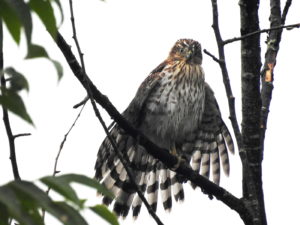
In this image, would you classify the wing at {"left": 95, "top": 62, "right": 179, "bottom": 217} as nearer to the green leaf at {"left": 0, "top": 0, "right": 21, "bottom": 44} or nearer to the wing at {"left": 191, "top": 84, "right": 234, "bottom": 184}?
the wing at {"left": 191, "top": 84, "right": 234, "bottom": 184}

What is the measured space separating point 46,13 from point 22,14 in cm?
12

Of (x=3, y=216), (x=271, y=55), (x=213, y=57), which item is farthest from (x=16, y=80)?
(x=271, y=55)

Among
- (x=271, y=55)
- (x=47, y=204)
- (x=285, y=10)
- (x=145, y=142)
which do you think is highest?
(x=285, y=10)

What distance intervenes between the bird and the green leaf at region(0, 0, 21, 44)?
483cm

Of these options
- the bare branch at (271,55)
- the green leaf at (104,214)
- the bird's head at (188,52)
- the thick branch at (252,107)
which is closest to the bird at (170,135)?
the bird's head at (188,52)

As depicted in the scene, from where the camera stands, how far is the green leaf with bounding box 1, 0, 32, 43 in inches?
47.3

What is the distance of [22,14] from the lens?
121 cm

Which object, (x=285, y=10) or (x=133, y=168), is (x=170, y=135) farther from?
(x=285, y=10)

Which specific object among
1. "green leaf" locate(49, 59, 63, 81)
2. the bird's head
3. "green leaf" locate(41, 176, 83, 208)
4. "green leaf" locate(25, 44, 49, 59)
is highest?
the bird's head

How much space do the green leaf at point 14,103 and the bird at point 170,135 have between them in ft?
16.0

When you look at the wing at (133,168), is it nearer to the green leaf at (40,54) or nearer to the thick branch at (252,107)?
the thick branch at (252,107)

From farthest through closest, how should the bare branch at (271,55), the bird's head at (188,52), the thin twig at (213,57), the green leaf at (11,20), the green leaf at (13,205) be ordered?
the bird's head at (188,52) < the bare branch at (271,55) < the thin twig at (213,57) < the green leaf at (11,20) < the green leaf at (13,205)

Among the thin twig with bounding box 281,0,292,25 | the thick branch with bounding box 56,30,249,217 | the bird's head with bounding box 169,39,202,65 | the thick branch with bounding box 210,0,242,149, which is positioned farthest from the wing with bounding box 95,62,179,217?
the thick branch with bounding box 210,0,242,149

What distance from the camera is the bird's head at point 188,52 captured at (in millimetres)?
7695
